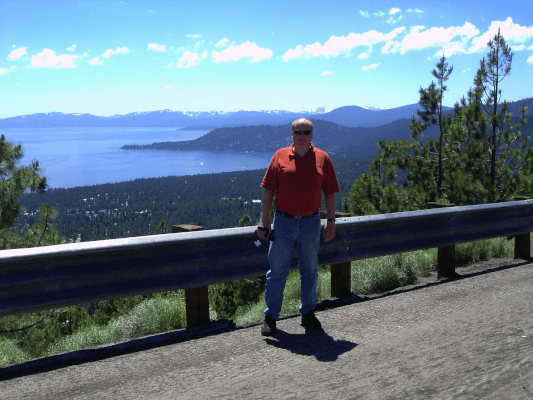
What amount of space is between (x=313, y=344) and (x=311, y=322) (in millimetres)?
354

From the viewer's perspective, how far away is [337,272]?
480cm

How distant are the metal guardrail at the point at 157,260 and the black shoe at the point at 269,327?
484 mm

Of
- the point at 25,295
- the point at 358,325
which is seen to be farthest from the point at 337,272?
the point at 25,295

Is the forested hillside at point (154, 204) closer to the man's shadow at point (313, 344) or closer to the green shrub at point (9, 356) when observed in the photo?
the green shrub at point (9, 356)

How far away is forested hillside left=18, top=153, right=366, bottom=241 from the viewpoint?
129500 mm

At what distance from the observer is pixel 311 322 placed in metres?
3.79

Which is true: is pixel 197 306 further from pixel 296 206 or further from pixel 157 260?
pixel 296 206

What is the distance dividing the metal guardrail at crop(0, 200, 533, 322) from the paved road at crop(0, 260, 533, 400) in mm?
483

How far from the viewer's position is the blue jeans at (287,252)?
3.71 meters

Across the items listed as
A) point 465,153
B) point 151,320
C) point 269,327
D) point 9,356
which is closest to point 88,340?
point 151,320

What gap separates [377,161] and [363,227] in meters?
21.5

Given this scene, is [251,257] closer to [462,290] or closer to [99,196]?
[462,290]

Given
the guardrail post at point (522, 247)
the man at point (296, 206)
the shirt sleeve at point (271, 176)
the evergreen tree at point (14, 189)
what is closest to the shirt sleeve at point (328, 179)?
the man at point (296, 206)

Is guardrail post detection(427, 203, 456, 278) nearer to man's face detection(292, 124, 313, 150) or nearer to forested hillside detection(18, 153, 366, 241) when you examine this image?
man's face detection(292, 124, 313, 150)
